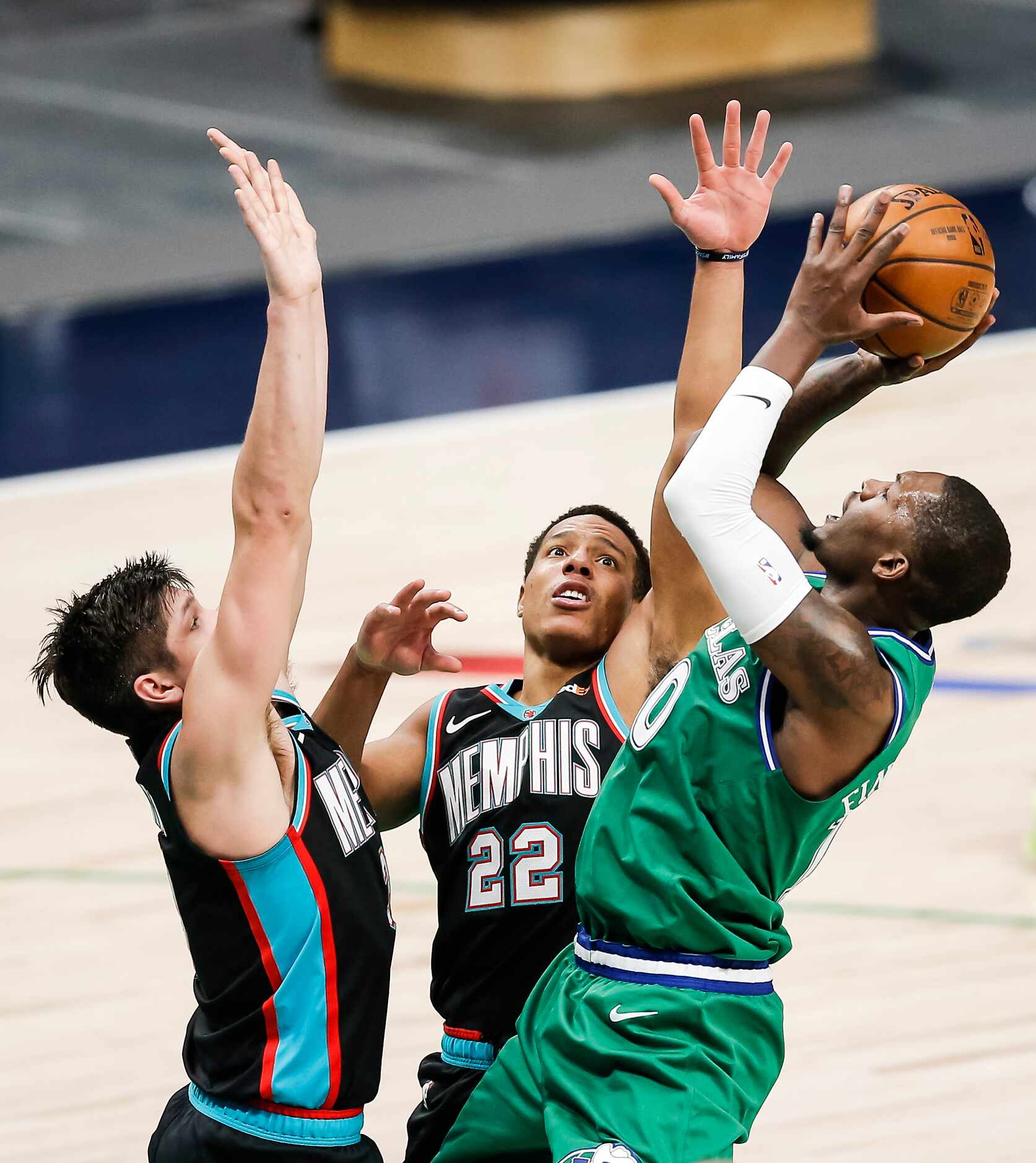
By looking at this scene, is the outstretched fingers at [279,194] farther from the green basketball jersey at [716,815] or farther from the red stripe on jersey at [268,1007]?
the red stripe on jersey at [268,1007]

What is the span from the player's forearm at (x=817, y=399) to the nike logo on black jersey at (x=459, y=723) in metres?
0.75

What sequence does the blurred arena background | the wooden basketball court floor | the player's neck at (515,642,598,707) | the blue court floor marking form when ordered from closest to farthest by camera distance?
the player's neck at (515,642,598,707) → the wooden basketball court floor → the blurred arena background → the blue court floor marking

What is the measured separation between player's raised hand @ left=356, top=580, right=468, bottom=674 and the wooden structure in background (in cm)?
1124

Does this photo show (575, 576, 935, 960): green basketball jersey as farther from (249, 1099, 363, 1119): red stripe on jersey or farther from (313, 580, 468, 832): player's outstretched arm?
(313, 580, 468, 832): player's outstretched arm

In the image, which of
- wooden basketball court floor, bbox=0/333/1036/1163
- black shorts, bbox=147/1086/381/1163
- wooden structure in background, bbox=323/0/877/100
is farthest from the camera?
wooden structure in background, bbox=323/0/877/100

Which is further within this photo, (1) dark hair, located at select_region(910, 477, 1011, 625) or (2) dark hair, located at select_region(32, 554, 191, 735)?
(2) dark hair, located at select_region(32, 554, 191, 735)

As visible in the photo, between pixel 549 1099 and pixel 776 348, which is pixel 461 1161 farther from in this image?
pixel 776 348

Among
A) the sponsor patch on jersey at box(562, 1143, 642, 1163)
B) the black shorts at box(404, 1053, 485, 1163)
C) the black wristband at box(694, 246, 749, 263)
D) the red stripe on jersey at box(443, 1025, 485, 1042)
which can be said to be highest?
the black wristband at box(694, 246, 749, 263)

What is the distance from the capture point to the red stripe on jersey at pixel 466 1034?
12.6ft

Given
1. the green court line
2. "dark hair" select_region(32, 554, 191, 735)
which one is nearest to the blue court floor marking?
the green court line

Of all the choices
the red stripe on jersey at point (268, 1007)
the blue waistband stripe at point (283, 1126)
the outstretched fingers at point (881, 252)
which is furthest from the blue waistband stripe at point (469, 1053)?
the outstretched fingers at point (881, 252)

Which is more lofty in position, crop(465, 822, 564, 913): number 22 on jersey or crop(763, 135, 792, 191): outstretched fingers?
crop(763, 135, 792, 191): outstretched fingers

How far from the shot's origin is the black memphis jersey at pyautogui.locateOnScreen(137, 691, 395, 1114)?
3414mm

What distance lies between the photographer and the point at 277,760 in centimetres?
349
